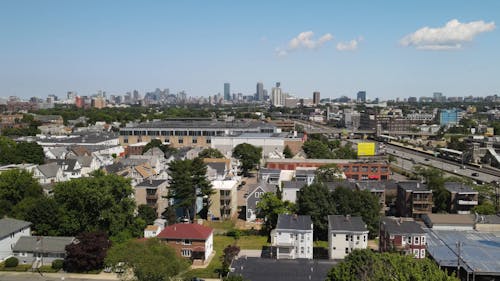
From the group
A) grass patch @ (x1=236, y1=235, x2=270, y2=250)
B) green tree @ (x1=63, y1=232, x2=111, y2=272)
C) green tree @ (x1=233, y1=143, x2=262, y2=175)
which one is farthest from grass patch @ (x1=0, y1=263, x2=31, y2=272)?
green tree @ (x1=233, y1=143, x2=262, y2=175)

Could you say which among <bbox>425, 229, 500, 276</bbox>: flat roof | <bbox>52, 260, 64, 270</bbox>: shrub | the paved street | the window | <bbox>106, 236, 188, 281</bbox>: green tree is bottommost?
the paved street

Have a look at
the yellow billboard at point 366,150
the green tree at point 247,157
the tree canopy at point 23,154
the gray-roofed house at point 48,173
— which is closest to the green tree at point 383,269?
the gray-roofed house at point 48,173

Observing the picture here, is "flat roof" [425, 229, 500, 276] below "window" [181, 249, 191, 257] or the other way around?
the other way around

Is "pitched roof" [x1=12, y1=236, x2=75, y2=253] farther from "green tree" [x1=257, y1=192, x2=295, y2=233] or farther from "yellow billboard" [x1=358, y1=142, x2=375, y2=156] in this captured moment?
"yellow billboard" [x1=358, y1=142, x2=375, y2=156]

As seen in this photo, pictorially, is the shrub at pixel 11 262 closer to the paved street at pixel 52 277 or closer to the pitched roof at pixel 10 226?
the paved street at pixel 52 277

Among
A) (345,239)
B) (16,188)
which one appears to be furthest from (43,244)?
(345,239)

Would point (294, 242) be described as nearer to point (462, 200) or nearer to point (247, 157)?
point (462, 200)
